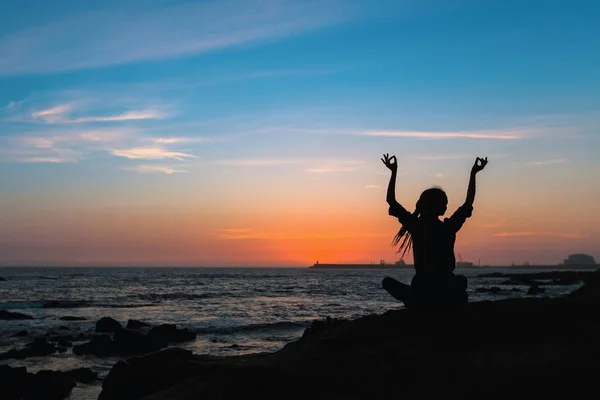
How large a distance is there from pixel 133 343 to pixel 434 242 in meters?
15.0

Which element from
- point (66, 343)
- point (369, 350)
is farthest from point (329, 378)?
point (66, 343)

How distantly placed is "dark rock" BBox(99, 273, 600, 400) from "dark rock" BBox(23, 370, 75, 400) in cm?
708

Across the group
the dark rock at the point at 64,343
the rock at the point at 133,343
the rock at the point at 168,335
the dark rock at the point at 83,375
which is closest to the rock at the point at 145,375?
the dark rock at the point at 83,375

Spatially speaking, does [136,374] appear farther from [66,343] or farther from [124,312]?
[124,312]

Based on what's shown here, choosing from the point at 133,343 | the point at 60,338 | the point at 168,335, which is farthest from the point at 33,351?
the point at 168,335

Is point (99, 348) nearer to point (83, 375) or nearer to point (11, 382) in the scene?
point (83, 375)

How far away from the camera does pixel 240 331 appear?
25.0 meters

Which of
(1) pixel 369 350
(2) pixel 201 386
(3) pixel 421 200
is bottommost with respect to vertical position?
(2) pixel 201 386

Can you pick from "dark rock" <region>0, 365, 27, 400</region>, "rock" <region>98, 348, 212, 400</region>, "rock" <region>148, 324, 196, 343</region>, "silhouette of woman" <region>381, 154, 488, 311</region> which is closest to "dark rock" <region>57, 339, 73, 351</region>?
"rock" <region>148, 324, 196, 343</region>

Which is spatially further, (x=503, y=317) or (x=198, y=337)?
(x=198, y=337)

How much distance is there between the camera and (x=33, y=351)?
18.3 meters

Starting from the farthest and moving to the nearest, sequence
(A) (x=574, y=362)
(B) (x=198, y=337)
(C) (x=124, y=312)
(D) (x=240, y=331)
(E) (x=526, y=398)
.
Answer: (C) (x=124, y=312), (D) (x=240, y=331), (B) (x=198, y=337), (A) (x=574, y=362), (E) (x=526, y=398)

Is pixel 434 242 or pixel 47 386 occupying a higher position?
pixel 434 242

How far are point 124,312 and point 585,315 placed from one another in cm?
3319
